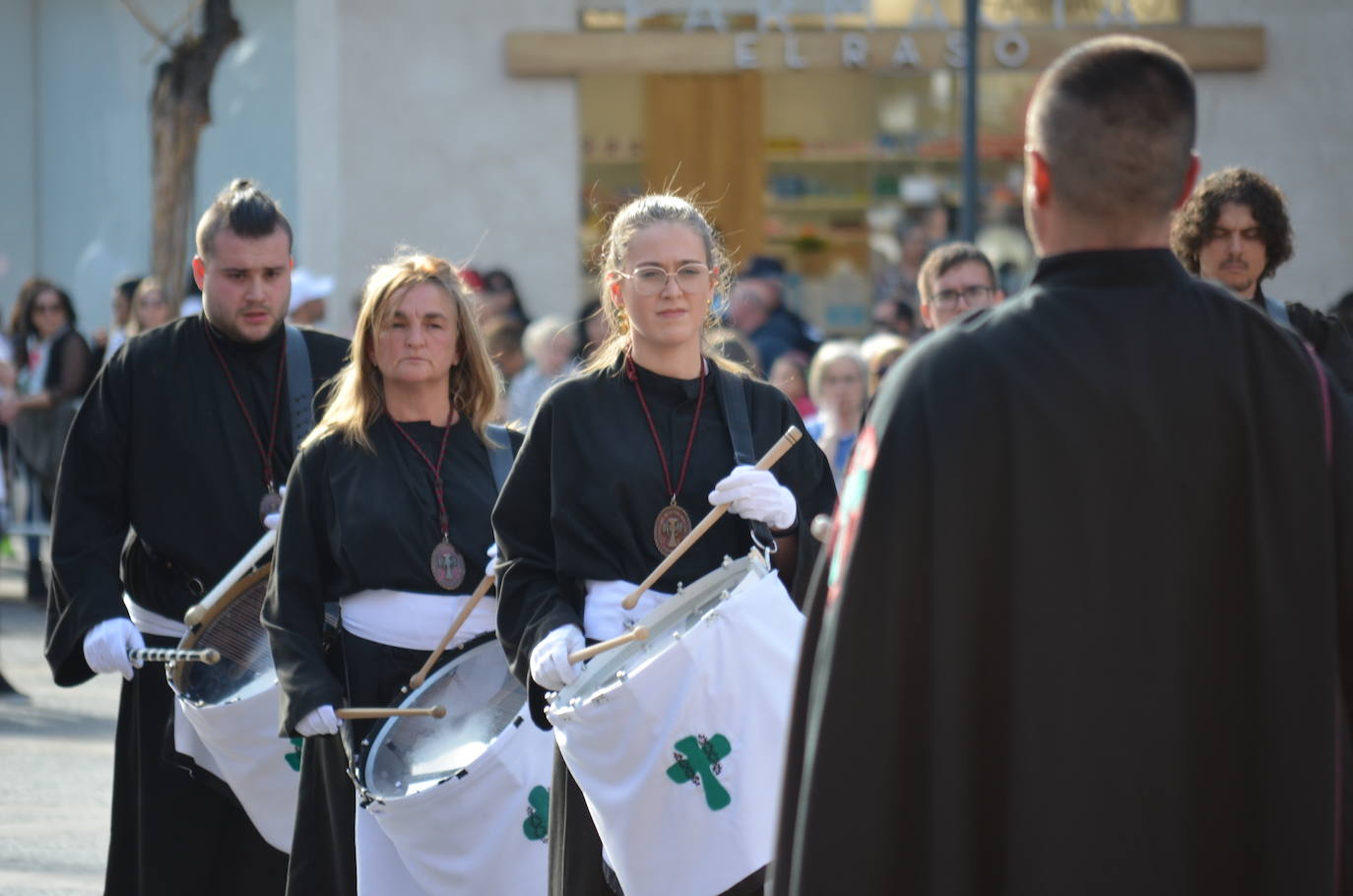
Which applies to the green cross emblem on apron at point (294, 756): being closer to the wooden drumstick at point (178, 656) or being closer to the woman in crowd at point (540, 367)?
the wooden drumstick at point (178, 656)

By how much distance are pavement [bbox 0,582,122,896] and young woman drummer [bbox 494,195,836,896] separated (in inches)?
111

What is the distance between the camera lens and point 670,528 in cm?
402

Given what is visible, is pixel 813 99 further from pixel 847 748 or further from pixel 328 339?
pixel 847 748

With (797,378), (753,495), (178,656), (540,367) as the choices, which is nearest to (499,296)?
(540,367)

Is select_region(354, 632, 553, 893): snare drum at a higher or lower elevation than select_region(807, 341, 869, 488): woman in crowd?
lower

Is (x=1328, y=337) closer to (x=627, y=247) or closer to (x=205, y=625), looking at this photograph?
(x=627, y=247)

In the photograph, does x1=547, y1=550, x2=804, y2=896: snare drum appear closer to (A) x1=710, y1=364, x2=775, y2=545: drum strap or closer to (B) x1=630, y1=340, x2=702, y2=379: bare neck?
(A) x1=710, y1=364, x2=775, y2=545: drum strap

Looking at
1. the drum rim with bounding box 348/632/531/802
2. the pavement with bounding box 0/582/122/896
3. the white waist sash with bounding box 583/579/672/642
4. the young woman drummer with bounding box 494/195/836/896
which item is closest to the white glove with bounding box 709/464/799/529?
the young woman drummer with bounding box 494/195/836/896

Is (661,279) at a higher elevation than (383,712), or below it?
higher

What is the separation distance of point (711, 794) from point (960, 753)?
1.26 m

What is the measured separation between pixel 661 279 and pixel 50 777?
493 cm

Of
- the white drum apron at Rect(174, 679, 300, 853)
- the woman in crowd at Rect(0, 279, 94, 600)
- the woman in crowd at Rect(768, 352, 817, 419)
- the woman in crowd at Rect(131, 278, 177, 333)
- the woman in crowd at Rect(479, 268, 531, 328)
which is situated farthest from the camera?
the woman in crowd at Rect(479, 268, 531, 328)

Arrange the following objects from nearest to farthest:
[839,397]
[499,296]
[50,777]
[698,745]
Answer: [698,745] → [50,777] → [839,397] → [499,296]

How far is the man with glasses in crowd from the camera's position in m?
5.88
